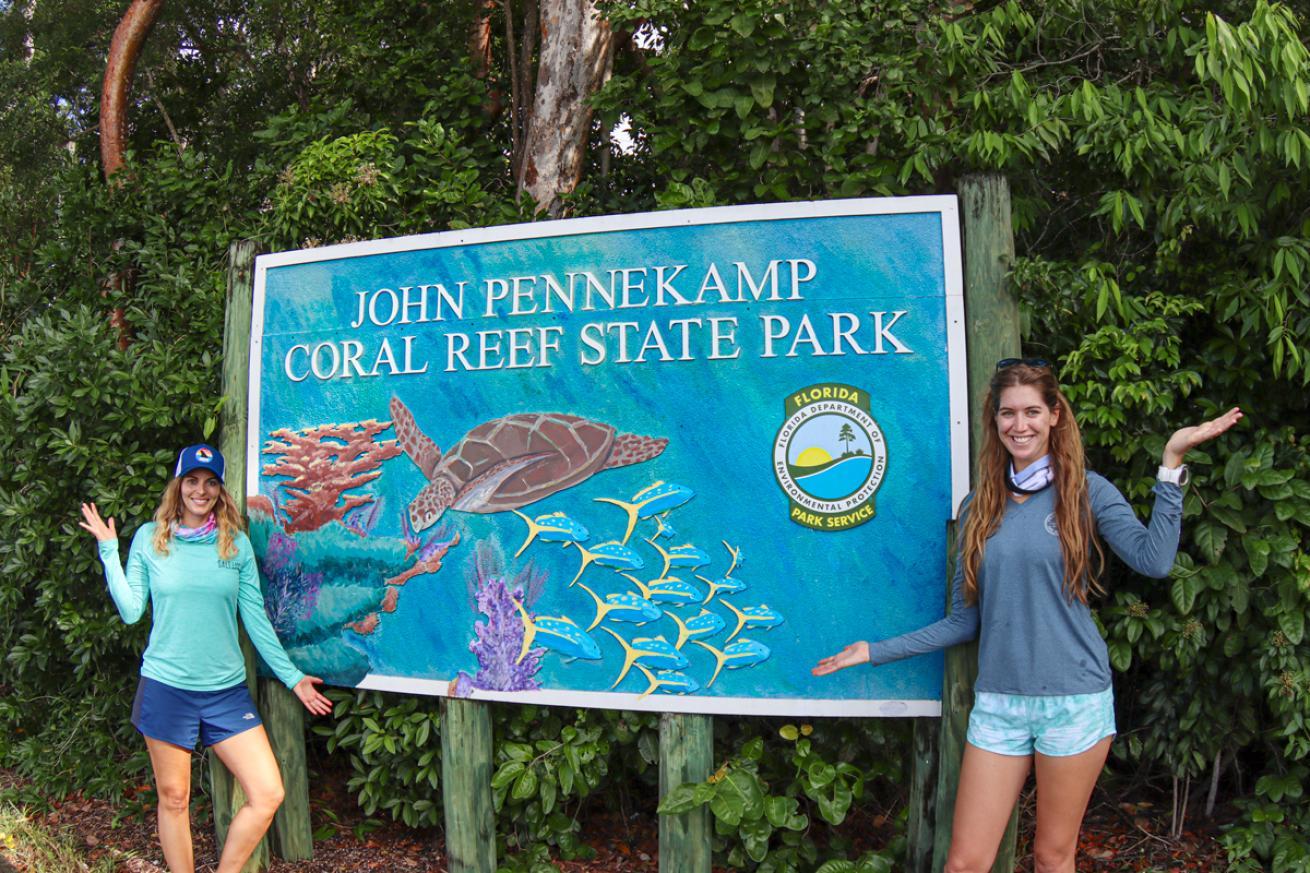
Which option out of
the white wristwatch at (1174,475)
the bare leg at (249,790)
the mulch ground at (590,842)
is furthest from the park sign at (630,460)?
the mulch ground at (590,842)

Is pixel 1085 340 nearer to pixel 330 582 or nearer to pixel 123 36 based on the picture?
pixel 330 582

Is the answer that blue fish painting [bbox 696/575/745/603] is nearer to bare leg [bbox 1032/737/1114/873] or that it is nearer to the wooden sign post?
bare leg [bbox 1032/737/1114/873]

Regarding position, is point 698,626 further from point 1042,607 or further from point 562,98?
point 562,98

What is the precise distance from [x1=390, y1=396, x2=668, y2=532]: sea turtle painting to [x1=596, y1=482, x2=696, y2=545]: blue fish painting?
4.6 inches

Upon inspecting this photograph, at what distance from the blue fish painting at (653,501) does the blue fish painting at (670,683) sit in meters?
0.47

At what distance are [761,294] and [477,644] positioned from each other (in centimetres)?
166

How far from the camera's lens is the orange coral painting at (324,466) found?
159 inches

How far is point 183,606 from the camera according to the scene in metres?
3.70

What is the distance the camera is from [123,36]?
7.13 m

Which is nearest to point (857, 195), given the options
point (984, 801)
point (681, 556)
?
point (681, 556)

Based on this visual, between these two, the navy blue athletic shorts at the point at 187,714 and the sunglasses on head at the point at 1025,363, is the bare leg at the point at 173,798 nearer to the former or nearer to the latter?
the navy blue athletic shorts at the point at 187,714

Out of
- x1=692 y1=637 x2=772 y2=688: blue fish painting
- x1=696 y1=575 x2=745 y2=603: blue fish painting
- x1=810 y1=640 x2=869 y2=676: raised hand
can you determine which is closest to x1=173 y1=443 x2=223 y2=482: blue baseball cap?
x1=696 y1=575 x2=745 y2=603: blue fish painting

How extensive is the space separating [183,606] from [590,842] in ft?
6.25

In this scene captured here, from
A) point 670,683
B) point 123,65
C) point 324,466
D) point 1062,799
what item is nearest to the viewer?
point 1062,799
